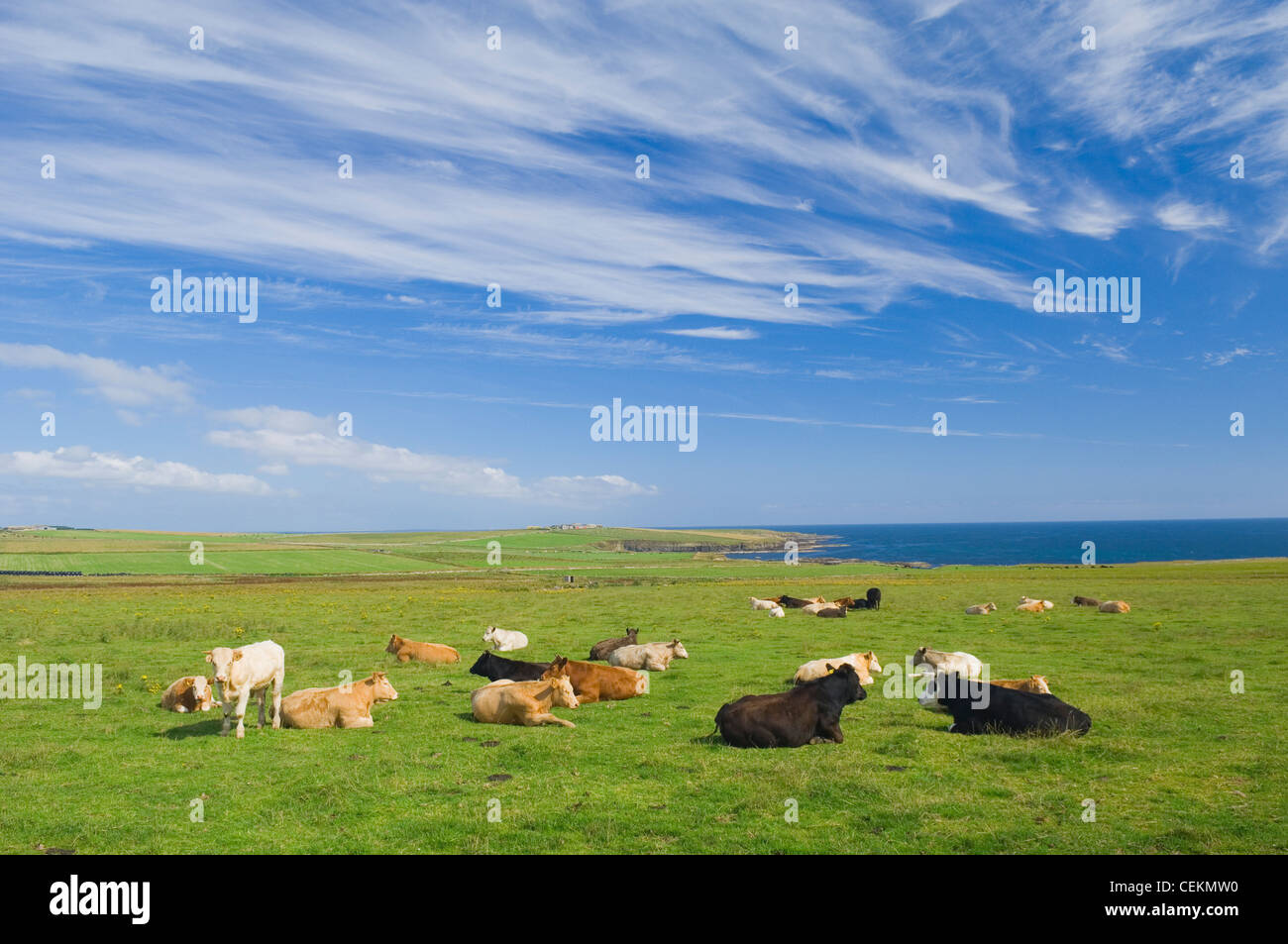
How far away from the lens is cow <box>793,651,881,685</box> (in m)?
18.0

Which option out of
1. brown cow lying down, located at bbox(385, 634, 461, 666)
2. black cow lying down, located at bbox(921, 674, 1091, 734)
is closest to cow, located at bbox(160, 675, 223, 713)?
brown cow lying down, located at bbox(385, 634, 461, 666)

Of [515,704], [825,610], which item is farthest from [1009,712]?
[825,610]

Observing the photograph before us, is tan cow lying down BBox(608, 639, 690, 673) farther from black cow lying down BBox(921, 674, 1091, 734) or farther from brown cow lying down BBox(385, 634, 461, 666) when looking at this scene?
black cow lying down BBox(921, 674, 1091, 734)

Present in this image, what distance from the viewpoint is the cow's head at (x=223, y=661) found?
13.2 metres

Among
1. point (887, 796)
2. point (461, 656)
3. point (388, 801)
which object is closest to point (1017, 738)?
point (887, 796)

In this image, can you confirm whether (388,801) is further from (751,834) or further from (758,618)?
(758,618)

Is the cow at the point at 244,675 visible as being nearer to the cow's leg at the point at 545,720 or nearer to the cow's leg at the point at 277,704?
the cow's leg at the point at 277,704

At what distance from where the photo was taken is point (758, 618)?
33844 millimetres

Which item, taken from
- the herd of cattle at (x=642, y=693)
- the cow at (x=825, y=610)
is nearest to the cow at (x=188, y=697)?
the herd of cattle at (x=642, y=693)

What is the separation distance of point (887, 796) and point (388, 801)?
6426mm

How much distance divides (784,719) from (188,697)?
12232 millimetres

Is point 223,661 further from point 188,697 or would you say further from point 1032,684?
point 1032,684

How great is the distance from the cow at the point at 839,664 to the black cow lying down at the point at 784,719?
4.21 m
